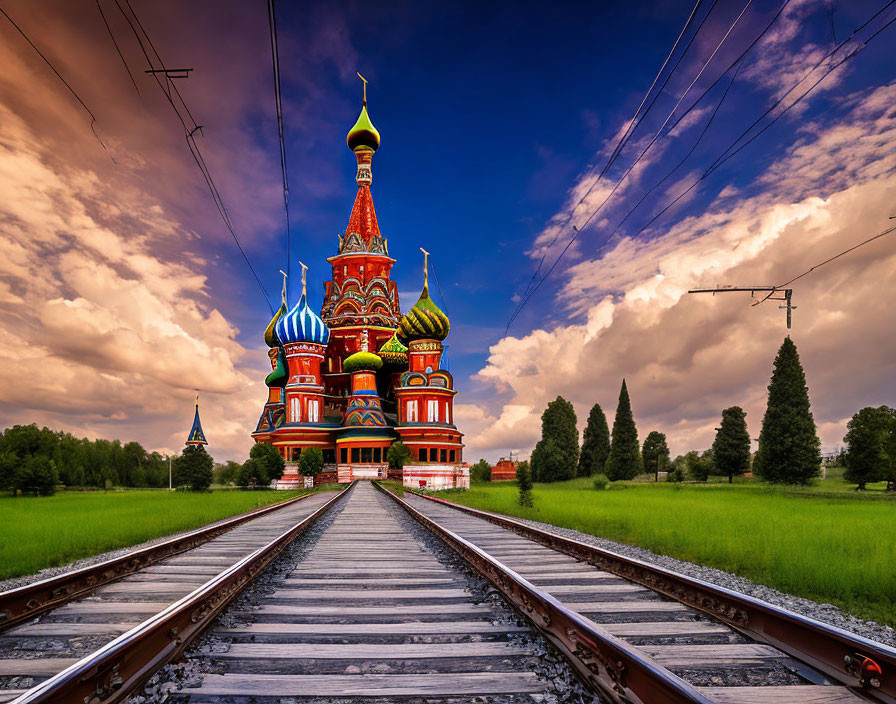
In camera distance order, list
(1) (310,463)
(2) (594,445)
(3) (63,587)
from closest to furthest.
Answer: (3) (63,587)
(1) (310,463)
(2) (594,445)

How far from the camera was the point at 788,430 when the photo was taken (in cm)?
3269

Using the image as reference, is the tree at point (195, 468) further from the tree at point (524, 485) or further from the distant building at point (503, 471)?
the distant building at point (503, 471)

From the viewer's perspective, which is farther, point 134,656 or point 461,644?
point 461,644

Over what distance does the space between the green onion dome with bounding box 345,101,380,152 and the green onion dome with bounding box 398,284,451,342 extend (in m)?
28.2

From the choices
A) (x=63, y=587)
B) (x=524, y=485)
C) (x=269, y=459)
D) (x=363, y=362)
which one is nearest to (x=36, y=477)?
(x=269, y=459)

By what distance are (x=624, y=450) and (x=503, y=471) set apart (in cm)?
2294

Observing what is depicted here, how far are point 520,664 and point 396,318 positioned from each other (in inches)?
2243

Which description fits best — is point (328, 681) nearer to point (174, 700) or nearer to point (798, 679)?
point (174, 700)

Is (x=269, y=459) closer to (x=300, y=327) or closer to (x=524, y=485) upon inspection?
(x=300, y=327)

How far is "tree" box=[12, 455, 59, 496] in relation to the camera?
33.2 meters

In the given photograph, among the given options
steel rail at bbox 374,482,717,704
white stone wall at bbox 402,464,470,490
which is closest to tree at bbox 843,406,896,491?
white stone wall at bbox 402,464,470,490

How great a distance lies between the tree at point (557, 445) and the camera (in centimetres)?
5278

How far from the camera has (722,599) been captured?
4.68 metres

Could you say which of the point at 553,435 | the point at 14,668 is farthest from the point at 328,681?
the point at 553,435
